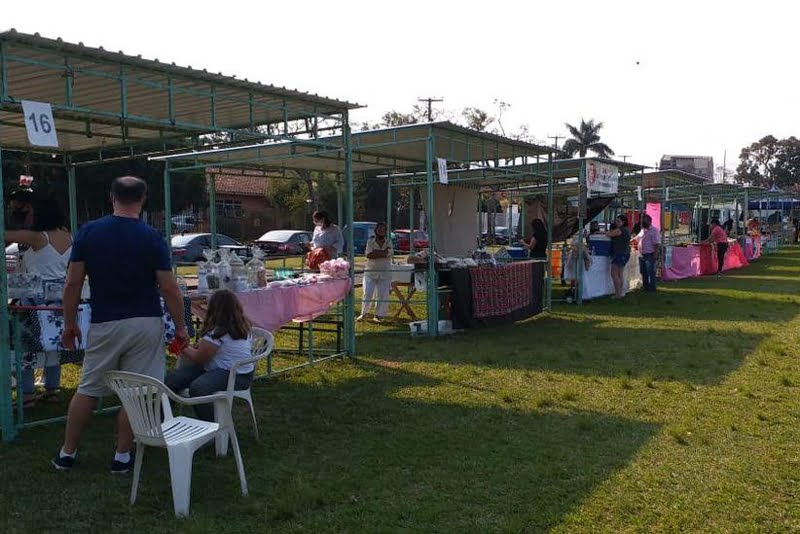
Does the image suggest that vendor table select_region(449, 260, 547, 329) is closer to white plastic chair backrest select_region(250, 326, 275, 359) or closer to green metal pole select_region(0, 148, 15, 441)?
white plastic chair backrest select_region(250, 326, 275, 359)

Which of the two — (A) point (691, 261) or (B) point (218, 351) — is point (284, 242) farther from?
(B) point (218, 351)

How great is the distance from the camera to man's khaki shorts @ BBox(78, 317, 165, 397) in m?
4.28

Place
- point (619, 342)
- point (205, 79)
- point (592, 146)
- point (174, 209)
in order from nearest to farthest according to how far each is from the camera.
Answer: point (205, 79), point (619, 342), point (174, 209), point (592, 146)

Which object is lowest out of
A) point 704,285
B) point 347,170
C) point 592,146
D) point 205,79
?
point 704,285

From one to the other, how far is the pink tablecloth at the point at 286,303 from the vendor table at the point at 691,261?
1216 cm

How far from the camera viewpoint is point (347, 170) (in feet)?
26.7

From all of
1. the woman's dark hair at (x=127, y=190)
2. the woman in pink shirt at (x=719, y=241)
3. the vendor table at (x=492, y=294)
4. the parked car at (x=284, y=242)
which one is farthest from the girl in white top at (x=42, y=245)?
the parked car at (x=284, y=242)

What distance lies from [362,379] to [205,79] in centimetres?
309

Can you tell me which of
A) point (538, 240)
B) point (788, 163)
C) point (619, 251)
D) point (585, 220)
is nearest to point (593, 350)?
point (538, 240)

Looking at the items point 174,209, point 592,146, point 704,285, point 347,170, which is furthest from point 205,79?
point 592,146

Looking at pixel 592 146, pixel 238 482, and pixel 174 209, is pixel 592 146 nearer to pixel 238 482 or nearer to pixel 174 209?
pixel 174 209

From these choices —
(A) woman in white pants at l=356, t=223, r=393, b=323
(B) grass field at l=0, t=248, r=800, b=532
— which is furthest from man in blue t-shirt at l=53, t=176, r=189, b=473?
(A) woman in white pants at l=356, t=223, r=393, b=323

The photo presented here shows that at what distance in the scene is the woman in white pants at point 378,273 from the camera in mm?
10828

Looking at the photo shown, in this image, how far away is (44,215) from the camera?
19.5 ft
